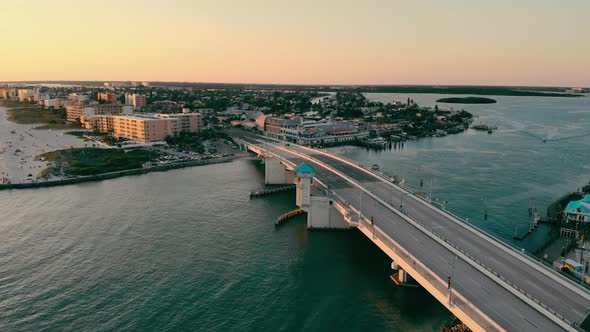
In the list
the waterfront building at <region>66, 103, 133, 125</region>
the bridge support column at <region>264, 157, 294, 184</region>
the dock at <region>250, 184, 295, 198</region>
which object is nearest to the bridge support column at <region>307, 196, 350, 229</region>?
the dock at <region>250, 184, 295, 198</region>

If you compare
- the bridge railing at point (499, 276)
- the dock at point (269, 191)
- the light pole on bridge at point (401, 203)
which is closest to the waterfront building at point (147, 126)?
the dock at point (269, 191)

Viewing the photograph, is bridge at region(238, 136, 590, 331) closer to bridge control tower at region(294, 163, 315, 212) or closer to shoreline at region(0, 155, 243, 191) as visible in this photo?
bridge control tower at region(294, 163, 315, 212)

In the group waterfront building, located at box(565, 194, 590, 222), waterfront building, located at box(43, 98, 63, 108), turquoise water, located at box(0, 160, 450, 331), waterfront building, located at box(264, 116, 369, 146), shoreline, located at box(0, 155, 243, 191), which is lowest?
turquoise water, located at box(0, 160, 450, 331)

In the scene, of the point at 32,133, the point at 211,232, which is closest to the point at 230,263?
the point at 211,232

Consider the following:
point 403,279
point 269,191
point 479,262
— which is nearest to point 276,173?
point 269,191

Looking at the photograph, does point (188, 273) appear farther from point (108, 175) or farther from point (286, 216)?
point (108, 175)

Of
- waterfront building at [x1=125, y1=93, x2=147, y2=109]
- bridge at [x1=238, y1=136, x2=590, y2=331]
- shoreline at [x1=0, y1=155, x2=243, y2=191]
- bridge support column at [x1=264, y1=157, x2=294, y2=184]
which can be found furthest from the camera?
waterfront building at [x1=125, y1=93, x2=147, y2=109]

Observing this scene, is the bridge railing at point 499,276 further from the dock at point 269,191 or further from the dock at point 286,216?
the dock at point 269,191
